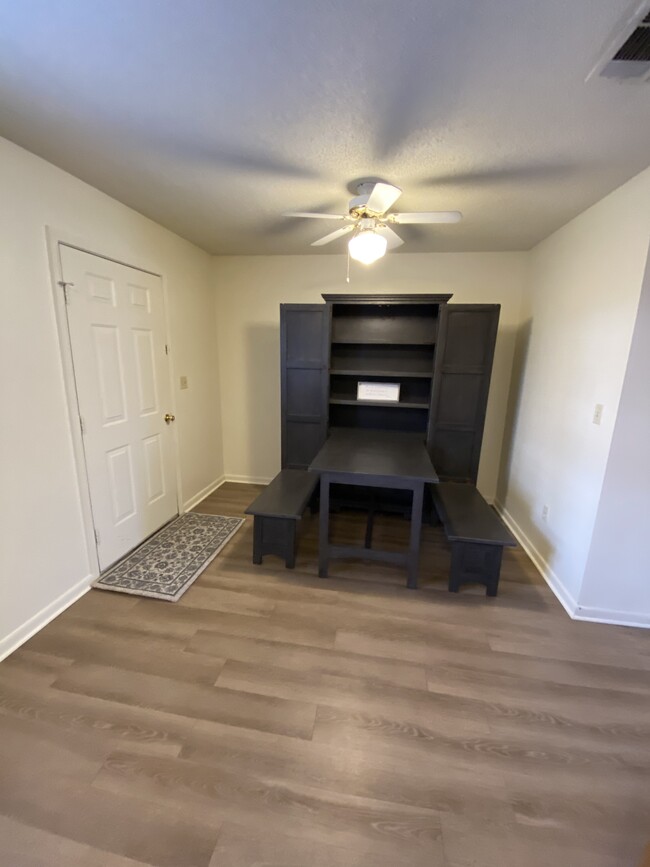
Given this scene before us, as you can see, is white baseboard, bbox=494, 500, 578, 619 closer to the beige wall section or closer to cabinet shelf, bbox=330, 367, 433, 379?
the beige wall section

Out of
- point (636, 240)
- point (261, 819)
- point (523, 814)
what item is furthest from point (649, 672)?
point (636, 240)

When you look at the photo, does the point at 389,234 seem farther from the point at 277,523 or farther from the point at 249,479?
the point at 249,479

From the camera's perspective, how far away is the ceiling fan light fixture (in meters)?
1.96

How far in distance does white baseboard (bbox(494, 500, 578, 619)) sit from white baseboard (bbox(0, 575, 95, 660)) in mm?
3015

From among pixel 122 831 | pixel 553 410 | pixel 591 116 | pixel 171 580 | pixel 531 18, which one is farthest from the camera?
pixel 553 410

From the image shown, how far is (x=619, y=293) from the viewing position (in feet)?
6.10

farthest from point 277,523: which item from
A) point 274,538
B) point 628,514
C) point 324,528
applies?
point 628,514

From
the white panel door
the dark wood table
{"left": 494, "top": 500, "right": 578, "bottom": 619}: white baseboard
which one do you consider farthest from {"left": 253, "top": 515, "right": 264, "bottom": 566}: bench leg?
{"left": 494, "top": 500, "right": 578, "bottom": 619}: white baseboard

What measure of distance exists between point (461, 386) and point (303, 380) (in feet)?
4.60

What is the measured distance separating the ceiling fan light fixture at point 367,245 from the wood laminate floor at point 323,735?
2.10 metres

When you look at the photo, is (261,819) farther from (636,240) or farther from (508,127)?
(636,240)

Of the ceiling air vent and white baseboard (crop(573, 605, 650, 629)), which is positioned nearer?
the ceiling air vent

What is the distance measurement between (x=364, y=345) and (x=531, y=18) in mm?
2390

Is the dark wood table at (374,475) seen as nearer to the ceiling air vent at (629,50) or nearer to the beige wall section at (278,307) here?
the beige wall section at (278,307)
